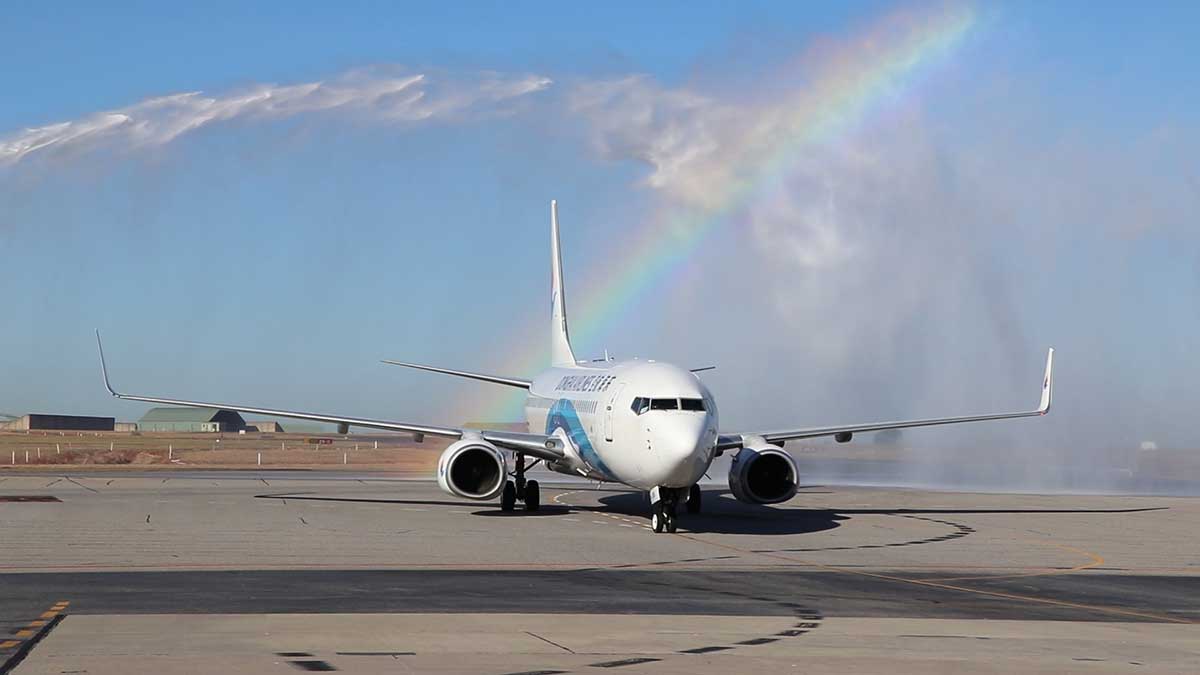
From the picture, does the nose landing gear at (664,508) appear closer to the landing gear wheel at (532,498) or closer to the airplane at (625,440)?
the airplane at (625,440)

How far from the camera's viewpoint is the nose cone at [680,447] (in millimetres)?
31781

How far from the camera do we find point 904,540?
32781 mm

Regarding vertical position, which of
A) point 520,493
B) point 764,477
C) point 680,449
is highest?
point 680,449

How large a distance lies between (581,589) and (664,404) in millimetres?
11751

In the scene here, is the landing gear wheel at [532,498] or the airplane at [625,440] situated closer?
the airplane at [625,440]

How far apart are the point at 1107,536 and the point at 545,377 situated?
20479 mm

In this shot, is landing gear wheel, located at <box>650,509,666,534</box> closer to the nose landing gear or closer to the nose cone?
the nose landing gear

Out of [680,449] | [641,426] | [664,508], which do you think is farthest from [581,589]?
[664,508]

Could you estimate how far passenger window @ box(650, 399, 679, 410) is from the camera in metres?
33.0

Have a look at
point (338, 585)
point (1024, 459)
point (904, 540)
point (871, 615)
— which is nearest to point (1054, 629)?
point (871, 615)

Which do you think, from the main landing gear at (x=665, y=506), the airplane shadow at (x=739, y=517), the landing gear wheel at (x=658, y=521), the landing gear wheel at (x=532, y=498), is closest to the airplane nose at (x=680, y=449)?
the main landing gear at (x=665, y=506)

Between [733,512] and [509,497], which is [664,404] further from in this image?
[733,512]

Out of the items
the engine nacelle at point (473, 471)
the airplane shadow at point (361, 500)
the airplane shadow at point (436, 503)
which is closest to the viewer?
the engine nacelle at point (473, 471)

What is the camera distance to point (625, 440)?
3394cm
